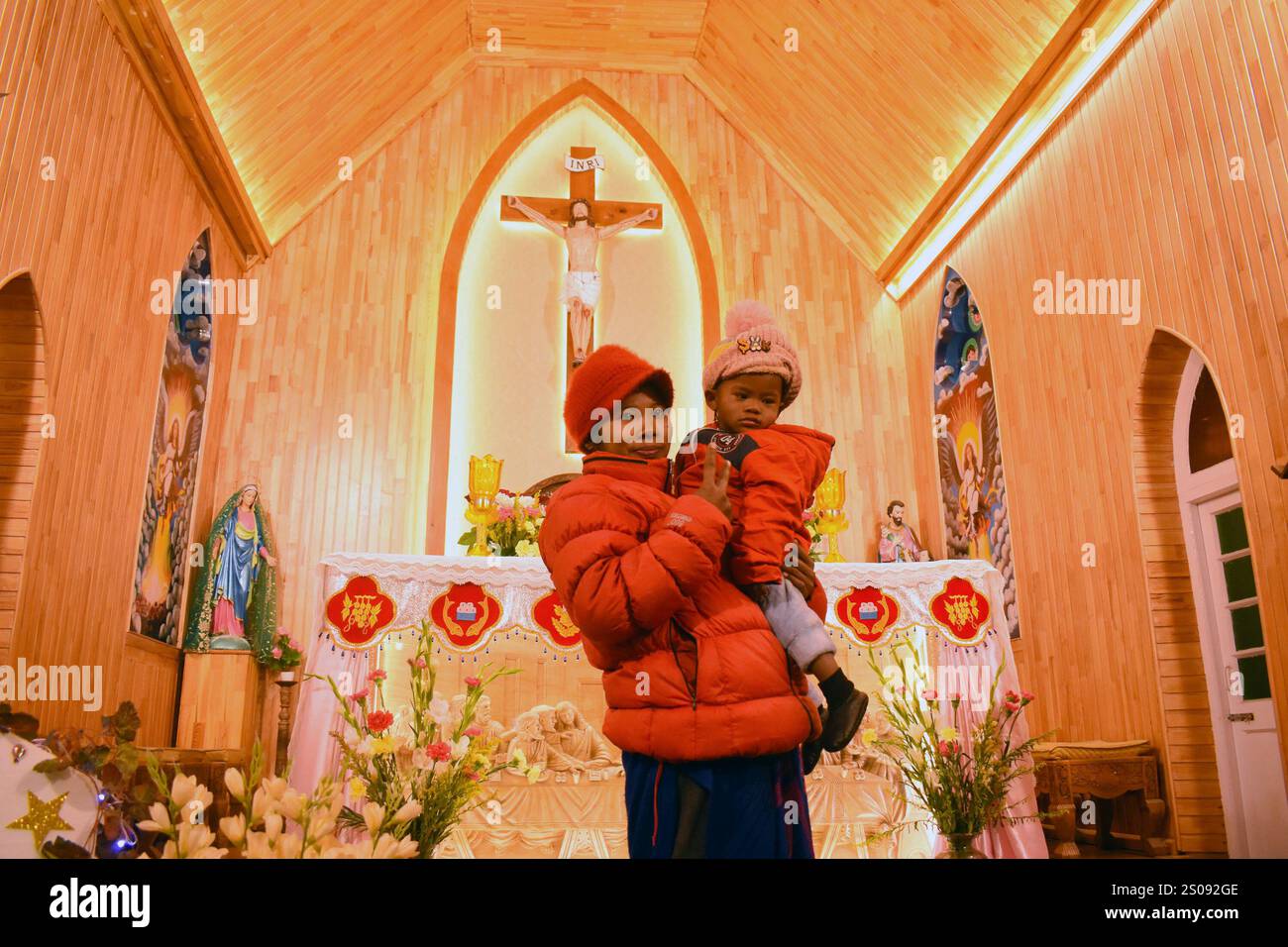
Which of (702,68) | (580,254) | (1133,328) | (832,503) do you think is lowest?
(832,503)

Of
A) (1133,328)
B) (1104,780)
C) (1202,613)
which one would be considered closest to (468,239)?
(1133,328)

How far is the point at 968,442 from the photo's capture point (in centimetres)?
683

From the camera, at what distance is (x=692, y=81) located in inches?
338

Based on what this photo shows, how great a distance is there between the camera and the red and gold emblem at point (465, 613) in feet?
14.8

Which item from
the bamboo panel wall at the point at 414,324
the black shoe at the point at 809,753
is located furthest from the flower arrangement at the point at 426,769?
the bamboo panel wall at the point at 414,324

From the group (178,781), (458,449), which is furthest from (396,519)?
(178,781)

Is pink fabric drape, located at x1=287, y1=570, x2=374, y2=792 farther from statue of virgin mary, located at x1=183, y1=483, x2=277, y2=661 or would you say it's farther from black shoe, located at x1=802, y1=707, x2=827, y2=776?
black shoe, located at x1=802, y1=707, x2=827, y2=776

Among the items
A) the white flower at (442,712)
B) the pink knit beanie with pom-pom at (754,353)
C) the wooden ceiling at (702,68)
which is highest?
the wooden ceiling at (702,68)

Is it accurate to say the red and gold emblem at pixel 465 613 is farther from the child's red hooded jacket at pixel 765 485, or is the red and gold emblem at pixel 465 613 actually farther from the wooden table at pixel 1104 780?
the child's red hooded jacket at pixel 765 485

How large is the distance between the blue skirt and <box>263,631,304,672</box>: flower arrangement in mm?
5499

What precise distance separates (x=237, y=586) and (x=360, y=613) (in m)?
2.26

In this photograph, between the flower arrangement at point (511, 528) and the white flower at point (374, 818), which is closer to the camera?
the white flower at point (374, 818)

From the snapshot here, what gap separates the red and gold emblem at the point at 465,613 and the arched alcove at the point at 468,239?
257 centimetres

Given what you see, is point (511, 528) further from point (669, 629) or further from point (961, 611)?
point (669, 629)
